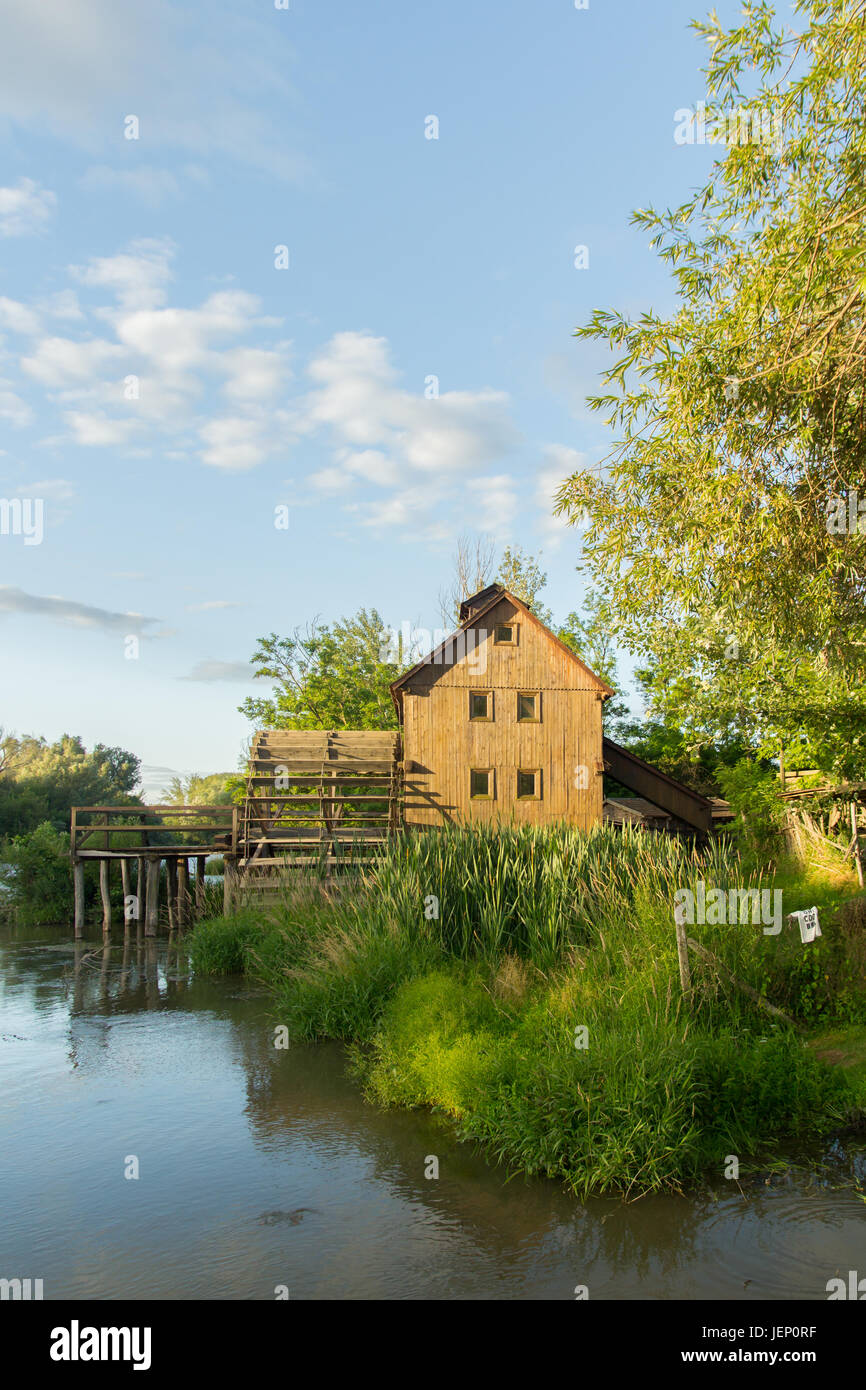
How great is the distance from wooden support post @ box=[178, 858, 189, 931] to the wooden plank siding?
891 centimetres

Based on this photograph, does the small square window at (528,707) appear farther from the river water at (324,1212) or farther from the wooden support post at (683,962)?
the wooden support post at (683,962)

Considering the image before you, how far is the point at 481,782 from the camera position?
27.7 metres

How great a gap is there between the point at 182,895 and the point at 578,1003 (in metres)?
23.6

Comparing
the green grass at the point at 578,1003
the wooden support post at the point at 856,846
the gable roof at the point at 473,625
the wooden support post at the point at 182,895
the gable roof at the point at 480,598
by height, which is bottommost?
the wooden support post at the point at 182,895

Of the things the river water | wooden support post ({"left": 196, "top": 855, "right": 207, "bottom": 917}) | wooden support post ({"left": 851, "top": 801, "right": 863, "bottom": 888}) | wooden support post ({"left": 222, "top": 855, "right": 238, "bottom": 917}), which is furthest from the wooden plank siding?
the river water

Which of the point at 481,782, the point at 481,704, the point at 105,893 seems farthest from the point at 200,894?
the point at 481,704

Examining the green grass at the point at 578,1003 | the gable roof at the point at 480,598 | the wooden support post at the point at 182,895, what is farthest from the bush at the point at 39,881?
the green grass at the point at 578,1003

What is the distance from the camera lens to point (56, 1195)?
333 inches

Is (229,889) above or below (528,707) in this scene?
below

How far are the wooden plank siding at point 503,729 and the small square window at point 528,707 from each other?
0.08 m

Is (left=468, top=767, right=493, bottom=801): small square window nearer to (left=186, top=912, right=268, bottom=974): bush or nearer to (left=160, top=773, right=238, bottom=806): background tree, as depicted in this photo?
(left=186, top=912, right=268, bottom=974): bush

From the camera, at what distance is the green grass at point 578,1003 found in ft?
27.9

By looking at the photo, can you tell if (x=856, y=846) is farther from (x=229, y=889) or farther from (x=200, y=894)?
(x=200, y=894)
